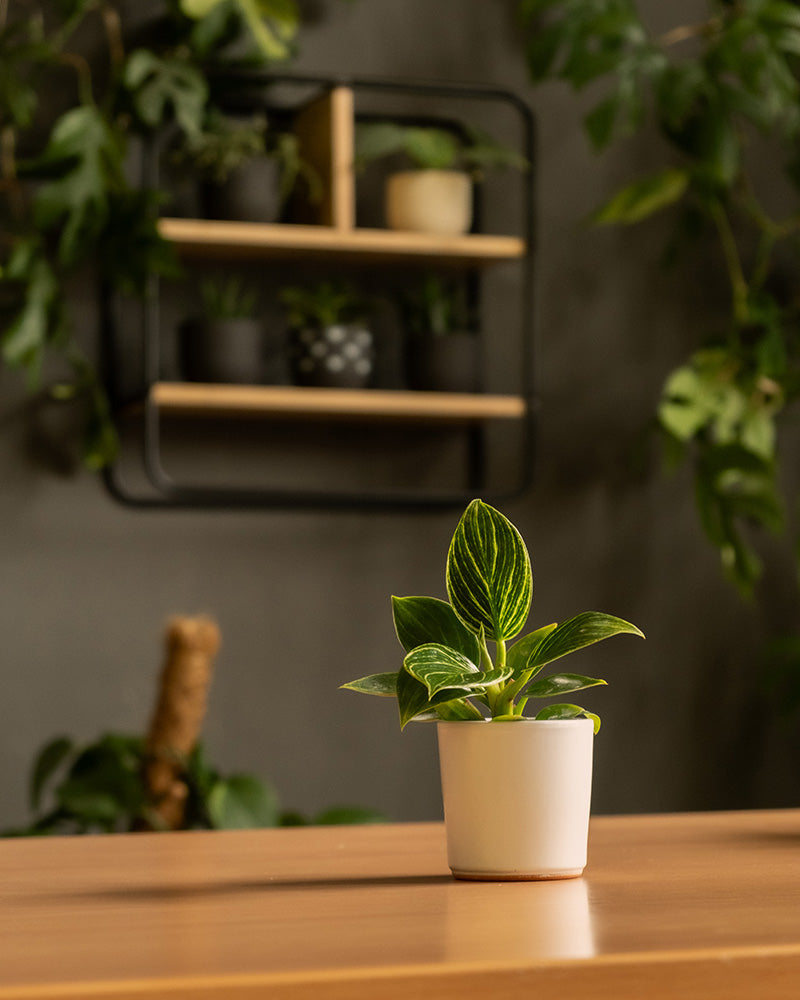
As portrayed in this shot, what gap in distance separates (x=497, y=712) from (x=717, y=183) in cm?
177

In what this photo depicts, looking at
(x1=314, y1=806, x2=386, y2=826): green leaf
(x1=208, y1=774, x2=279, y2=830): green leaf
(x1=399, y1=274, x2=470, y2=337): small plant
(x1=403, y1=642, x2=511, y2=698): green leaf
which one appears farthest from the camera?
(x1=399, y1=274, x2=470, y2=337): small plant

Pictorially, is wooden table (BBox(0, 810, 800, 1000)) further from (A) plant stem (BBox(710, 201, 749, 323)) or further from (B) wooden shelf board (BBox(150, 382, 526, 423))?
(A) plant stem (BBox(710, 201, 749, 323))

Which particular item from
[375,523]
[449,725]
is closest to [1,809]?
[375,523]

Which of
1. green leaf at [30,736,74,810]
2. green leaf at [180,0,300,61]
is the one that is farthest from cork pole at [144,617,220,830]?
green leaf at [180,0,300,61]

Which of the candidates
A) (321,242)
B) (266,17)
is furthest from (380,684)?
(266,17)

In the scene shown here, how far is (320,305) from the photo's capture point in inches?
91.6

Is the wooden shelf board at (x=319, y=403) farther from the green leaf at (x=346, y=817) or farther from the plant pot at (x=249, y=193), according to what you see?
the green leaf at (x=346, y=817)

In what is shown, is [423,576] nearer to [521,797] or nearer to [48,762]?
[48,762]

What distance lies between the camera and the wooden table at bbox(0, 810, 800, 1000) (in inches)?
18.8

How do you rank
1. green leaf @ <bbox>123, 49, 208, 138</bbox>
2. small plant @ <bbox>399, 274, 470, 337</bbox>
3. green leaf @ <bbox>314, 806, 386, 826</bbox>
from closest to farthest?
green leaf @ <bbox>314, 806, 386, 826</bbox> → green leaf @ <bbox>123, 49, 208, 138</bbox> → small plant @ <bbox>399, 274, 470, 337</bbox>

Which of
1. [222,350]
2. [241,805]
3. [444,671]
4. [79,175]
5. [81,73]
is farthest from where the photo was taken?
[81,73]

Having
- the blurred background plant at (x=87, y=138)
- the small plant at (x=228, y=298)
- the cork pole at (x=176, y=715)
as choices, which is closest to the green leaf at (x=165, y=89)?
the blurred background plant at (x=87, y=138)

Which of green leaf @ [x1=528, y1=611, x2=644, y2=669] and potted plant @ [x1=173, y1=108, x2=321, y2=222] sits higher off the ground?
potted plant @ [x1=173, y1=108, x2=321, y2=222]

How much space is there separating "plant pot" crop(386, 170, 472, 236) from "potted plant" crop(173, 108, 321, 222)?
0.14 meters
